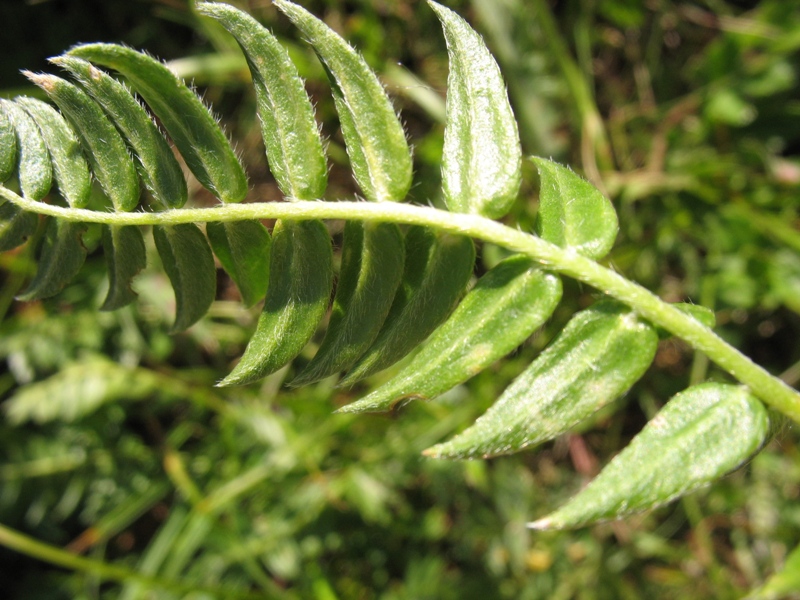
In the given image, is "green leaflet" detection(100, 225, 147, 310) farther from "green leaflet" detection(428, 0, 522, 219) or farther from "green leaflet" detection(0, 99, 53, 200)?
"green leaflet" detection(428, 0, 522, 219)

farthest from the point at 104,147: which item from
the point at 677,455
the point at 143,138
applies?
the point at 677,455

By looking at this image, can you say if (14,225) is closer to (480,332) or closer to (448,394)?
(480,332)

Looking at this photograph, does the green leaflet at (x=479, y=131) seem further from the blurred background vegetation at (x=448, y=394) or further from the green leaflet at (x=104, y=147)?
the blurred background vegetation at (x=448, y=394)

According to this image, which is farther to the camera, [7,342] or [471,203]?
[7,342]

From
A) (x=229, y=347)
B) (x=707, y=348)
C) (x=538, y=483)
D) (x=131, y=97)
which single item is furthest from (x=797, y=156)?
(x=131, y=97)

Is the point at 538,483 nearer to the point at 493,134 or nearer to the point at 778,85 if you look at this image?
the point at 778,85
